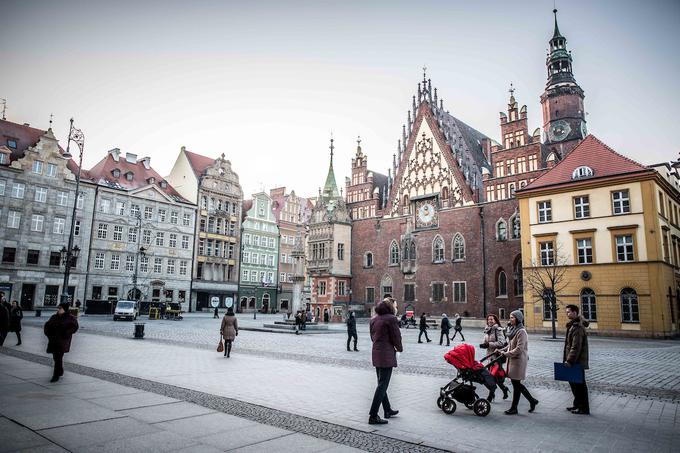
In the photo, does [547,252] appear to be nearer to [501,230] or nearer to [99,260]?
[501,230]

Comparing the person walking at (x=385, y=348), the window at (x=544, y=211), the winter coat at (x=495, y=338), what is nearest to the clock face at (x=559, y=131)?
the window at (x=544, y=211)

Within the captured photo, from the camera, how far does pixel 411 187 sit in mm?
46969

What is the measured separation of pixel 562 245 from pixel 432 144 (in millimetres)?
18300

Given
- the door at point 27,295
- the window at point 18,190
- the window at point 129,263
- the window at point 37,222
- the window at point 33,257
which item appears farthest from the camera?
the window at point 129,263

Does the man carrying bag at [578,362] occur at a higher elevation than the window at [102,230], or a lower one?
lower

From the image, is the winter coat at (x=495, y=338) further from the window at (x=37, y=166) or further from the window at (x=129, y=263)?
the window at (x=129, y=263)

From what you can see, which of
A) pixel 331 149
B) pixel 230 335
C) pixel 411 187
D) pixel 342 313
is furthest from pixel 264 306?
pixel 230 335

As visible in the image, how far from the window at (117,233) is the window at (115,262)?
1820mm

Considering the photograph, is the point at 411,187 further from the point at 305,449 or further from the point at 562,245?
the point at 305,449

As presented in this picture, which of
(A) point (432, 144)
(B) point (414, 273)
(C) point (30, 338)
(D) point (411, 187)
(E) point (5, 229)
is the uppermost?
(A) point (432, 144)

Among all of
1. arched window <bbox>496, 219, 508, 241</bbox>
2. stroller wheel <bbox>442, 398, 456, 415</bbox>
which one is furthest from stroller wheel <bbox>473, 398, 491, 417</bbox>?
arched window <bbox>496, 219, 508, 241</bbox>

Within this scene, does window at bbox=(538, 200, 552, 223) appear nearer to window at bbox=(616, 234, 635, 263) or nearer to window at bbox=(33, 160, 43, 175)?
window at bbox=(616, 234, 635, 263)

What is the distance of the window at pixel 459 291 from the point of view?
41.2 m

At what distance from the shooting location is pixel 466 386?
7895 millimetres
